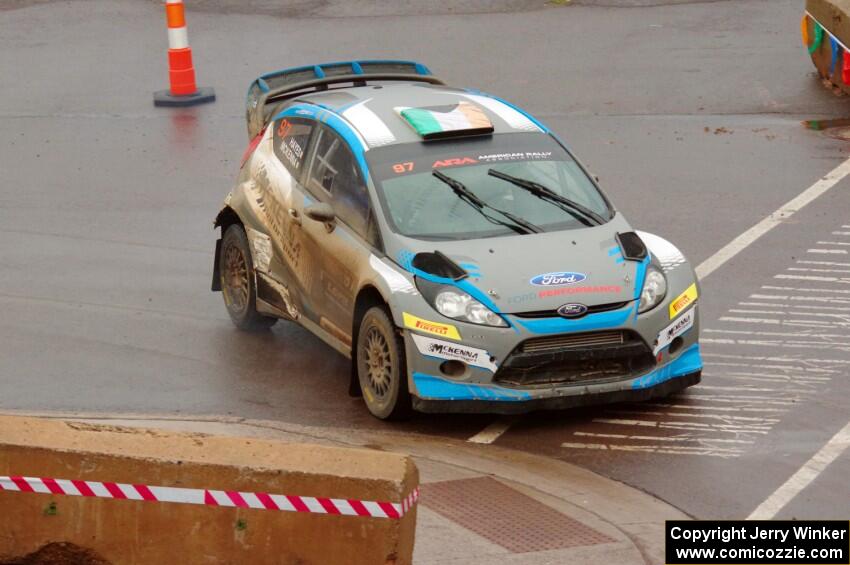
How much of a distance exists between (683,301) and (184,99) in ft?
38.0

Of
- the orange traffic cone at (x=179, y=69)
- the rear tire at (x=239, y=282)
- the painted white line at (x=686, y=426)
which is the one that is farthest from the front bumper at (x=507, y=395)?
the orange traffic cone at (x=179, y=69)

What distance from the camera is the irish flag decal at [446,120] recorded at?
1145 centimetres

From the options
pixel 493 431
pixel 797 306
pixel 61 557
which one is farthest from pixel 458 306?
pixel 797 306

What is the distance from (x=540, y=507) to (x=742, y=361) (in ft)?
9.90

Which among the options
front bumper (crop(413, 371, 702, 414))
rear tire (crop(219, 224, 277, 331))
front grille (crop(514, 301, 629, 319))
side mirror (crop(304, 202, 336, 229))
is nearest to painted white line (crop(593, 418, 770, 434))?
front bumper (crop(413, 371, 702, 414))

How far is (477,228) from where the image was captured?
426 inches

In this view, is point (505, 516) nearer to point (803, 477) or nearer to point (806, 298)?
point (803, 477)

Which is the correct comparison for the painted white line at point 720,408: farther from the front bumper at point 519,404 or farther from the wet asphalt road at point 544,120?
the front bumper at point 519,404

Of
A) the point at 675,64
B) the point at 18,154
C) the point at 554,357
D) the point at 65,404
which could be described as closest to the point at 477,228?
the point at 554,357

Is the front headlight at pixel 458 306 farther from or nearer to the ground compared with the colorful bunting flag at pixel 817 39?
farther from the ground

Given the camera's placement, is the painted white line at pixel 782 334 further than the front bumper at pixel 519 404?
Yes

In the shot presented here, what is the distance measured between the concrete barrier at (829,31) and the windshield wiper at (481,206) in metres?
9.44

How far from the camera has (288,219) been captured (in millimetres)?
11828

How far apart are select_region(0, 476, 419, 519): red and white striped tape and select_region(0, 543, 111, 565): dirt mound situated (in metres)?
0.26
